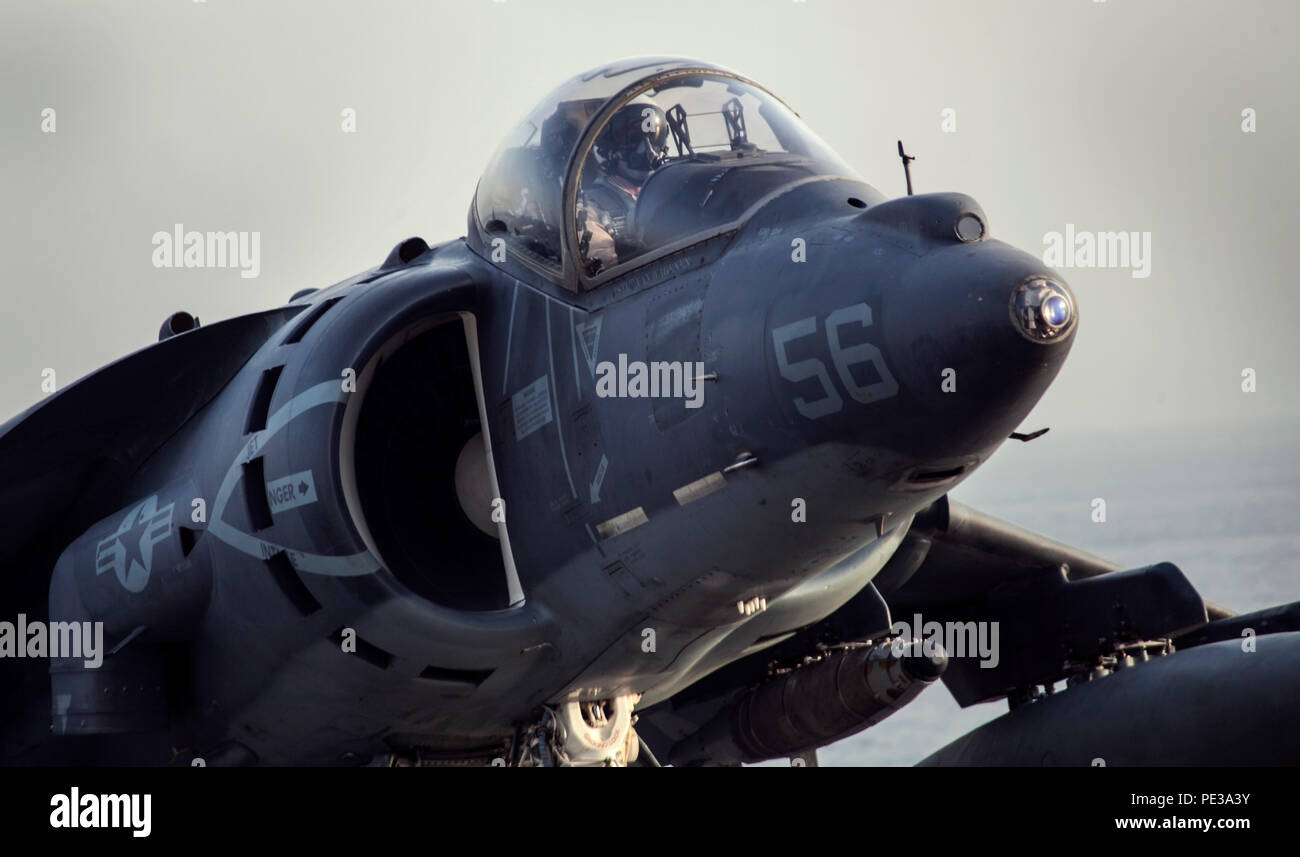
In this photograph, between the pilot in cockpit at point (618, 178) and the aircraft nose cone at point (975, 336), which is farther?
the pilot in cockpit at point (618, 178)

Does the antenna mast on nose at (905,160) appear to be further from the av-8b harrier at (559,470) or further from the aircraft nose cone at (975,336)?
the aircraft nose cone at (975,336)

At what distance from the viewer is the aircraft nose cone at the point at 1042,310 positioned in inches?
175

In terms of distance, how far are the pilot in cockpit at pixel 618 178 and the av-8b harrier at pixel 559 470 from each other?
0.04 feet

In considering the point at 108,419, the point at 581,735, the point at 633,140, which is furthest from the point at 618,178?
the point at 108,419

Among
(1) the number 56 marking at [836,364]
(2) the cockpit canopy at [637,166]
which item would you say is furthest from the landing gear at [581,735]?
(1) the number 56 marking at [836,364]

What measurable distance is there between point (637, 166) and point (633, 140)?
134 millimetres

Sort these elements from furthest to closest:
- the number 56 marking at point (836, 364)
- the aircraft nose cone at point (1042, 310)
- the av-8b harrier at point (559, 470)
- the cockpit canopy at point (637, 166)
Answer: the cockpit canopy at point (637, 166), the av-8b harrier at point (559, 470), the number 56 marking at point (836, 364), the aircraft nose cone at point (1042, 310)

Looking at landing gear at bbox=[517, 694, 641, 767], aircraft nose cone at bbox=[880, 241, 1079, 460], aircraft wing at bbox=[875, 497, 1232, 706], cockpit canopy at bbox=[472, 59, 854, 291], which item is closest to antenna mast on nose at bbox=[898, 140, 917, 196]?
cockpit canopy at bbox=[472, 59, 854, 291]

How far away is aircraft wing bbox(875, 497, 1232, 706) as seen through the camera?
29.2 feet

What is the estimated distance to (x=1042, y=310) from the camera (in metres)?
4.46

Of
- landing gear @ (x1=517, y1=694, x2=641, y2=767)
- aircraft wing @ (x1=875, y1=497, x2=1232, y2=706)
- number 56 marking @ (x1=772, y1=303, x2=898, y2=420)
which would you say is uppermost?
number 56 marking @ (x1=772, y1=303, x2=898, y2=420)

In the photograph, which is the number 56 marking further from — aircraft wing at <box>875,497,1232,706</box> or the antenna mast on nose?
aircraft wing at <box>875,497,1232,706</box>

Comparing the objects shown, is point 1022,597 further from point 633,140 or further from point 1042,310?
point 1042,310
